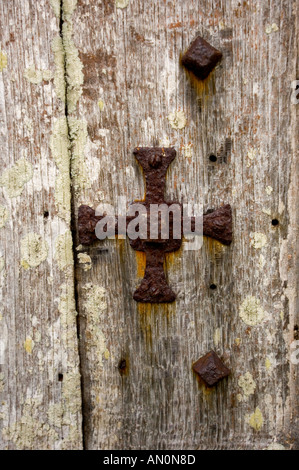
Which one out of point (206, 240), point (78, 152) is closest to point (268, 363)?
point (206, 240)

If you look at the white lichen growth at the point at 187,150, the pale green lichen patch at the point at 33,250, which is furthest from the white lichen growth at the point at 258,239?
the pale green lichen patch at the point at 33,250

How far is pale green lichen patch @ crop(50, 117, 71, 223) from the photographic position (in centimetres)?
83

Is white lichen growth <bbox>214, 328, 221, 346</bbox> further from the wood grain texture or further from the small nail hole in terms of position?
the small nail hole

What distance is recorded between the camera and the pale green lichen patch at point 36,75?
815 millimetres

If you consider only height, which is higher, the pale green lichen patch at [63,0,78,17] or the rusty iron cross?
the pale green lichen patch at [63,0,78,17]

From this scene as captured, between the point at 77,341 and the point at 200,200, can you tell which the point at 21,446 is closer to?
the point at 77,341

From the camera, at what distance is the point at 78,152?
845mm

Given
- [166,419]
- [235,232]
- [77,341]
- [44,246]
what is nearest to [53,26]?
[44,246]

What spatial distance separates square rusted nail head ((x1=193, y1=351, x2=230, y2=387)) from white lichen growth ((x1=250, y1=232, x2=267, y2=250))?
0.95 feet

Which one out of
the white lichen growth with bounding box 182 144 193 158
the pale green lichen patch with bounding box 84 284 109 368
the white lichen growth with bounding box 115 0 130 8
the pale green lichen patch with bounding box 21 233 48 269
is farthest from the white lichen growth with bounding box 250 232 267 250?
the white lichen growth with bounding box 115 0 130 8

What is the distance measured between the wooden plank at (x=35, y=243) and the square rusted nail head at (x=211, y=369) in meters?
0.31

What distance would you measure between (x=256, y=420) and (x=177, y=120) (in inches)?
30.4

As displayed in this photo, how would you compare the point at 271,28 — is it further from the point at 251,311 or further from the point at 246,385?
the point at 246,385

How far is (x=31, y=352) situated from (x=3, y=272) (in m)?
0.21
